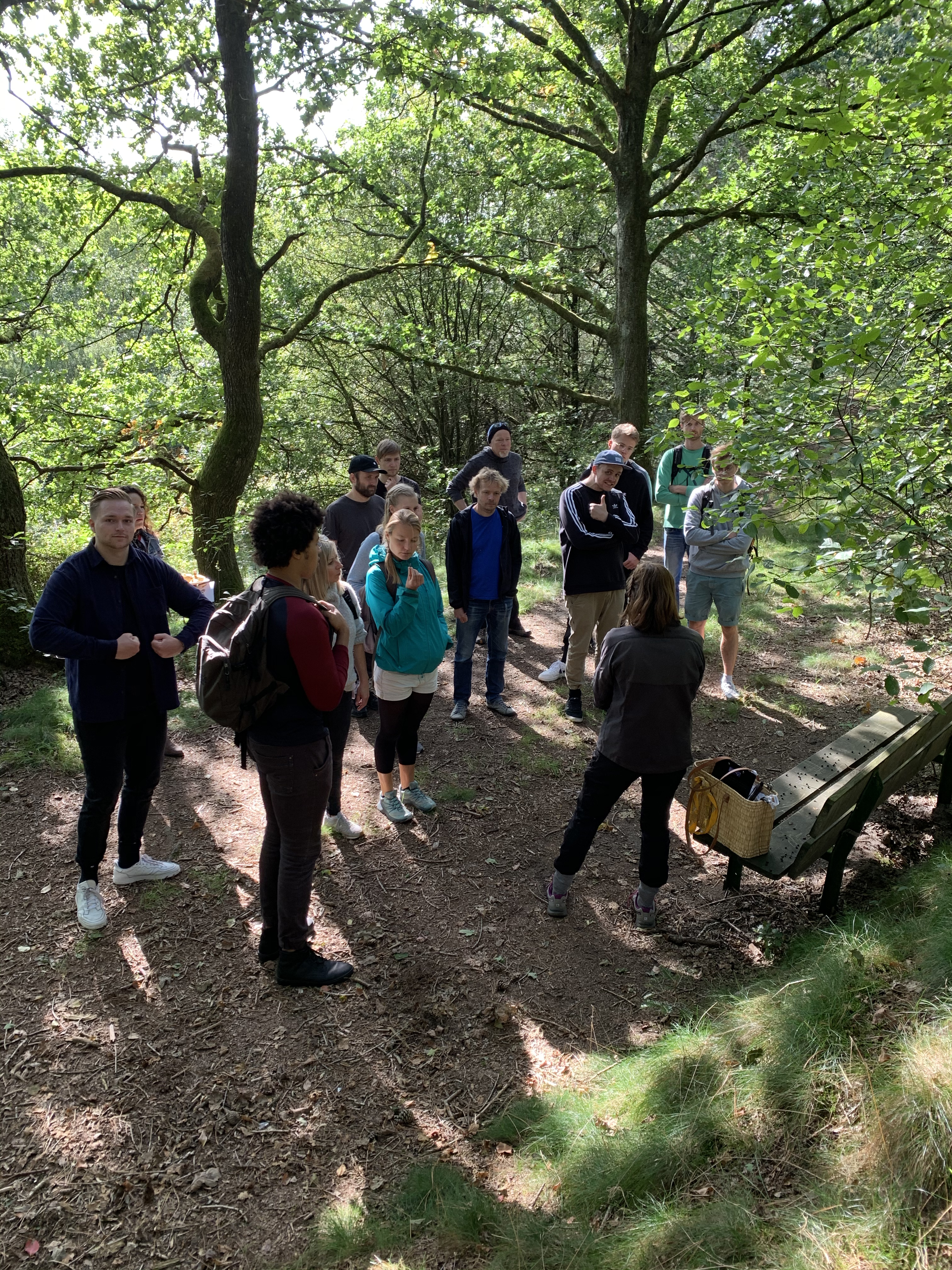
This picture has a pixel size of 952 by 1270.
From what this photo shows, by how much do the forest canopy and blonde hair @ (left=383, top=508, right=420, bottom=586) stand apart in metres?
1.51

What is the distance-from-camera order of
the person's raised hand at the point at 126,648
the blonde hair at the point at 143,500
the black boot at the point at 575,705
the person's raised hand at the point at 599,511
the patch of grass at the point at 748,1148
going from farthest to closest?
the black boot at the point at 575,705 → the person's raised hand at the point at 599,511 → the blonde hair at the point at 143,500 → the person's raised hand at the point at 126,648 → the patch of grass at the point at 748,1148

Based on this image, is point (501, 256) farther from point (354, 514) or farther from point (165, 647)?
point (165, 647)

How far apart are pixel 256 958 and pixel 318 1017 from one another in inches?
20.2

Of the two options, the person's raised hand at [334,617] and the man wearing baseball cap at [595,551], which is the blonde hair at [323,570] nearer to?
the person's raised hand at [334,617]

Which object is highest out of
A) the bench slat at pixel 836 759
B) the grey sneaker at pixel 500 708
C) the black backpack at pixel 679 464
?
the black backpack at pixel 679 464

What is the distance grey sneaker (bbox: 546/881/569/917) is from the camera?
408cm

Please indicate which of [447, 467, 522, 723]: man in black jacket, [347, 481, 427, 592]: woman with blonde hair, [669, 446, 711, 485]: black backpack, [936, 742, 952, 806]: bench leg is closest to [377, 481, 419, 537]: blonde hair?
[347, 481, 427, 592]: woman with blonde hair

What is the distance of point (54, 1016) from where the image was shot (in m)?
3.33

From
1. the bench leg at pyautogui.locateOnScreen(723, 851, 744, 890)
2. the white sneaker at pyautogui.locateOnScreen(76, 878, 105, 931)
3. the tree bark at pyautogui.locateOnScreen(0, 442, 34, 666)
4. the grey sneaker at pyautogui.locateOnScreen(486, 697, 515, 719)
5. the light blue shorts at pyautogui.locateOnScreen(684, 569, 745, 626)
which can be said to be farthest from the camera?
the tree bark at pyautogui.locateOnScreen(0, 442, 34, 666)

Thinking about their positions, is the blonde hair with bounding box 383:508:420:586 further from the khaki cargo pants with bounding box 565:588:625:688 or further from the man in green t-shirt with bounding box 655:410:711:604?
the man in green t-shirt with bounding box 655:410:711:604

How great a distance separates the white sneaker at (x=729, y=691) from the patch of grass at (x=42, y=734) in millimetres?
5118

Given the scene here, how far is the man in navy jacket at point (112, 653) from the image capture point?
11.7 feet

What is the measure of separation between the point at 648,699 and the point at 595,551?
97.6 inches

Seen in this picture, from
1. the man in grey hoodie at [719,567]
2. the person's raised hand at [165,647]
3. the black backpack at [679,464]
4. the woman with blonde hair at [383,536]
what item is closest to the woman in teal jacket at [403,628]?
the woman with blonde hair at [383,536]
